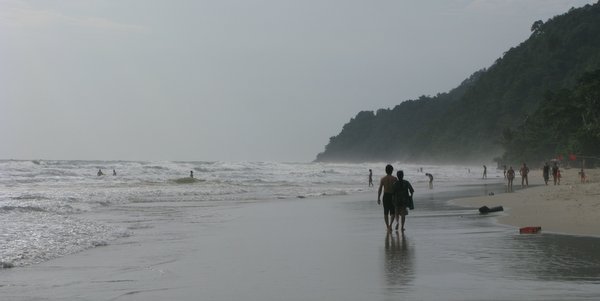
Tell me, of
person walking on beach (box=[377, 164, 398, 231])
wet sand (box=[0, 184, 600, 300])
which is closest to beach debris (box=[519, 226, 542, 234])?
wet sand (box=[0, 184, 600, 300])

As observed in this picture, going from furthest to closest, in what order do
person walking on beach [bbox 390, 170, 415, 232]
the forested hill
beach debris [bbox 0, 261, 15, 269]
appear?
the forested hill, person walking on beach [bbox 390, 170, 415, 232], beach debris [bbox 0, 261, 15, 269]

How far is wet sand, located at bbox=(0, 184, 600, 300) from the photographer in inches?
301

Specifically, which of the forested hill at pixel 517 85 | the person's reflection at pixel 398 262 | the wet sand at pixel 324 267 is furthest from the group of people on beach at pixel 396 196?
the forested hill at pixel 517 85

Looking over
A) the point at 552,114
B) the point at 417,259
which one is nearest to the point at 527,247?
the point at 417,259

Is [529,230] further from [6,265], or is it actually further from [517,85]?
[517,85]

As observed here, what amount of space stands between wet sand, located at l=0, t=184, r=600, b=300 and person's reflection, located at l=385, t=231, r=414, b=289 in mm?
14

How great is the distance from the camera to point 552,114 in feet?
238

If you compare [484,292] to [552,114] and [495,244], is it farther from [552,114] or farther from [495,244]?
[552,114]

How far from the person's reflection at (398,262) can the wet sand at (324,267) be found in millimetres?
14

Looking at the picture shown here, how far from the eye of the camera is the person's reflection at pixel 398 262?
27.0 ft

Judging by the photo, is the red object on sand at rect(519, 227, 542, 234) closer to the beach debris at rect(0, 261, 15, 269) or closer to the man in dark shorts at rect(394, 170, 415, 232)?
the man in dark shorts at rect(394, 170, 415, 232)

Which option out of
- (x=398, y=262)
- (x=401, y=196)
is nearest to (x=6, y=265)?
(x=398, y=262)

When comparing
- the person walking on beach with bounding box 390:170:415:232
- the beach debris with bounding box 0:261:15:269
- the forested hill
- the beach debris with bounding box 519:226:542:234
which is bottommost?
the beach debris with bounding box 0:261:15:269

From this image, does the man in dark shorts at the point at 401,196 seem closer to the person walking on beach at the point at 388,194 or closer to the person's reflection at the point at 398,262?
the person walking on beach at the point at 388,194
